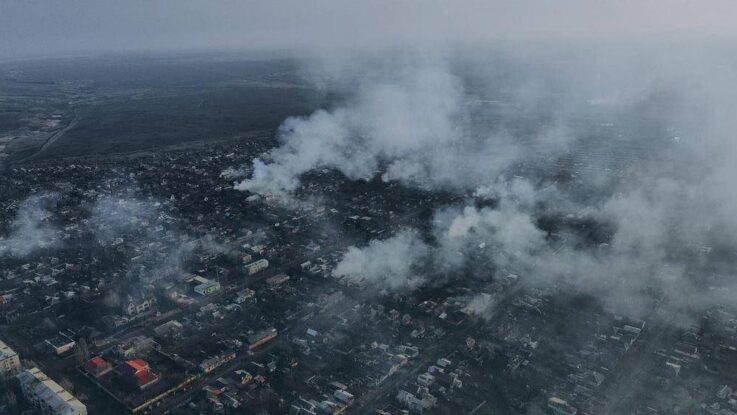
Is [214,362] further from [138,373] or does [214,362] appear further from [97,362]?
[97,362]

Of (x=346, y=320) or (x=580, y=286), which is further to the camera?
(x=580, y=286)

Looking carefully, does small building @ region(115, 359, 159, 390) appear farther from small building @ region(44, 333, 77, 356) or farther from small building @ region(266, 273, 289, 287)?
small building @ region(266, 273, 289, 287)

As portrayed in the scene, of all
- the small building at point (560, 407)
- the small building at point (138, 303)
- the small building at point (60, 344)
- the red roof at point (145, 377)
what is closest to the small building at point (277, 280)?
the small building at point (138, 303)

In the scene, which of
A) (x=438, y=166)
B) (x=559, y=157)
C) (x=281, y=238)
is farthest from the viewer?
(x=559, y=157)

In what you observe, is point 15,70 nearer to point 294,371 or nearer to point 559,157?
point 559,157

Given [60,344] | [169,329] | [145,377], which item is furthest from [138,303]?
[145,377]

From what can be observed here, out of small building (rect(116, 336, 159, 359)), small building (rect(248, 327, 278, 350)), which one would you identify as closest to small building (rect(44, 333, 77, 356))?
small building (rect(116, 336, 159, 359))

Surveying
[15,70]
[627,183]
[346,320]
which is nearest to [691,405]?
[346,320]
